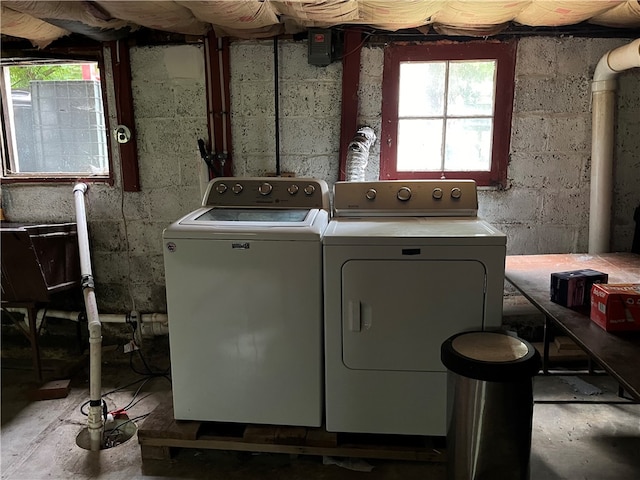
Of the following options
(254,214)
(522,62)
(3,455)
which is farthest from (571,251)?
(3,455)

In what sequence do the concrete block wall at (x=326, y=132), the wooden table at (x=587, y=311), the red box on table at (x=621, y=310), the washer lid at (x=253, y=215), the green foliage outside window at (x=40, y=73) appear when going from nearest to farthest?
the wooden table at (x=587, y=311)
the red box on table at (x=621, y=310)
the washer lid at (x=253, y=215)
the concrete block wall at (x=326, y=132)
the green foliage outside window at (x=40, y=73)

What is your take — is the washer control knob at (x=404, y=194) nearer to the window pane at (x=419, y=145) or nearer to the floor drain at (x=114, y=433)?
the window pane at (x=419, y=145)

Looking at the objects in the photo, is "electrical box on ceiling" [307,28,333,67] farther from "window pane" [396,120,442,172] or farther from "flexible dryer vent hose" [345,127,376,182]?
"window pane" [396,120,442,172]

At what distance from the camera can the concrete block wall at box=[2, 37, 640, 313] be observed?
8.69 ft

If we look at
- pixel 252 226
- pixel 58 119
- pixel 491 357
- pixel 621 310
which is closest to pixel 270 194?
pixel 252 226

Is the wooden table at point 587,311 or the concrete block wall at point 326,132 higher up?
the concrete block wall at point 326,132

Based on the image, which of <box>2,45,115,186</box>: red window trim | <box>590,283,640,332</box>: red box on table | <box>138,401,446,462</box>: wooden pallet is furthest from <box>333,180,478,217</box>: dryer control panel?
<box>2,45,115,186</box>: red window trim

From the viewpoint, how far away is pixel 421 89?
2.74 m

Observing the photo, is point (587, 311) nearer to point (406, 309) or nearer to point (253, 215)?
point (406, 309)

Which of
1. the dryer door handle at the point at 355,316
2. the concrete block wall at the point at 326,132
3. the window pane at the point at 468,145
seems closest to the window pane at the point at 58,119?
the concrete block wall at the point at 326,132

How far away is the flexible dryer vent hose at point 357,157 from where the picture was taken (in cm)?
256

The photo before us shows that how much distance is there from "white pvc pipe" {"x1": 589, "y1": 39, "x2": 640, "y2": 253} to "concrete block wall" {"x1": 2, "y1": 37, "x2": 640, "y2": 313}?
0.26 ft

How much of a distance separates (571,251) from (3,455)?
126 inches

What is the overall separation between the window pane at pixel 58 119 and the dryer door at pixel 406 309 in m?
2.07
